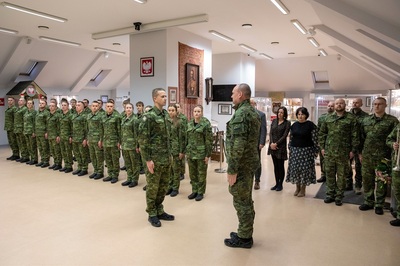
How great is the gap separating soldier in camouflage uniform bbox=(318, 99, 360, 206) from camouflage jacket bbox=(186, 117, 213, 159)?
181 cm

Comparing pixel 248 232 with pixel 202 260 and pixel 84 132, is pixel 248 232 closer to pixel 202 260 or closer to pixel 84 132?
pixel 202 260

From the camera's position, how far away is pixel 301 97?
1489 cm

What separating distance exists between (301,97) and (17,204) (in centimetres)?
1310

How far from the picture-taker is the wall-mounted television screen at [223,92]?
10773mm

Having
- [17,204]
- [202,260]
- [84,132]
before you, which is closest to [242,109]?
[202,260]

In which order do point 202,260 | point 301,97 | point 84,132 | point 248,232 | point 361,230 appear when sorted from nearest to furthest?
point 202,260 → point 248,232 → point 361,230 → point 84,132 → point 301,97

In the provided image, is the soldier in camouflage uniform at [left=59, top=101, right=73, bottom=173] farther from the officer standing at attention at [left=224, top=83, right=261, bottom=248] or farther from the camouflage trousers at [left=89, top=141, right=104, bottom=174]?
the officer standing at attention at [left=224, top=83, right=261, bottom=248]

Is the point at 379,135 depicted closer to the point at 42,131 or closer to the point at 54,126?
the point at 54,126

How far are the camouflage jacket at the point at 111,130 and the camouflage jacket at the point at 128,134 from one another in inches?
10.3

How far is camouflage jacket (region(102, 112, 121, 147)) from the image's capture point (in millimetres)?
5852

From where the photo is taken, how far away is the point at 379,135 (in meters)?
4.20

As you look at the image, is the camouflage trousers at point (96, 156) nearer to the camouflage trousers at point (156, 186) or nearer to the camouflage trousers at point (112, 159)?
the camouflage trousers at point (112, 159)

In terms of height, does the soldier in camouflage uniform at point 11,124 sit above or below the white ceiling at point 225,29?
below

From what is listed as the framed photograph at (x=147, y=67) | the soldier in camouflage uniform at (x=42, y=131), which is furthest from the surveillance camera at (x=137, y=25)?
the soldier in camouflage uniform at (x=42, y=131)
